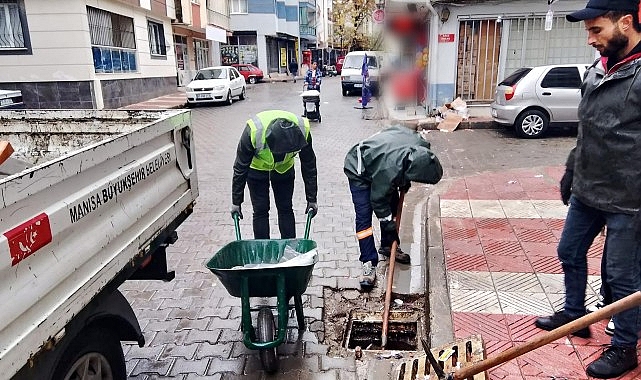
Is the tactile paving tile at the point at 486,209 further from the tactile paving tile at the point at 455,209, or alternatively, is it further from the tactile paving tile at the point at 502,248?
the tactile paving tile at the point at 502,248

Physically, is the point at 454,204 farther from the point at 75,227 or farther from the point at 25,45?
the point at 25,45

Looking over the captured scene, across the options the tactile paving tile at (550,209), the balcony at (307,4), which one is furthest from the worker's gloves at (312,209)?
the balcony at (307,4)

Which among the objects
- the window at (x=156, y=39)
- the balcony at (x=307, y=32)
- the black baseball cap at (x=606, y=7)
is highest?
the balcony at (x=307, y=32)

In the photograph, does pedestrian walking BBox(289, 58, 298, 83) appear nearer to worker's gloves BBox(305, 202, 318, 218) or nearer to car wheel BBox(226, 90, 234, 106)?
car wheel BBox(226, 90, 234, 106)

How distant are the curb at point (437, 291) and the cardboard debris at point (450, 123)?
7.21 m

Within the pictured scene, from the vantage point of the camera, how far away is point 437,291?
A: 4.00m

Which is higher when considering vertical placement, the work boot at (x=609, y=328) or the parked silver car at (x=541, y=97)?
the parked silver car at (x=541, y=97)

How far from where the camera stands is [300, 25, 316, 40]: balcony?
47406mm

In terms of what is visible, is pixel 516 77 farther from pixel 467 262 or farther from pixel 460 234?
pixel 467 262

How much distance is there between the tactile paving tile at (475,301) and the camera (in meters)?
3.69

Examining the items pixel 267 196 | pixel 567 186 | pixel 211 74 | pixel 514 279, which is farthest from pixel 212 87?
pixel 567 186

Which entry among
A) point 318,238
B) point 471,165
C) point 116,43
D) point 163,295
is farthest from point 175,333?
point 116,43

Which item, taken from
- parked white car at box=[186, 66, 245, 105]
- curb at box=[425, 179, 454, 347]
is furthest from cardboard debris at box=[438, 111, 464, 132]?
parked white car at box=[186, 66, 245, 105]

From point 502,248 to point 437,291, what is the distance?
1115mm
